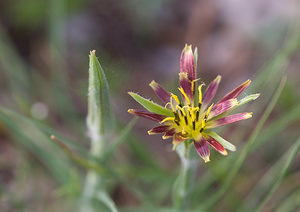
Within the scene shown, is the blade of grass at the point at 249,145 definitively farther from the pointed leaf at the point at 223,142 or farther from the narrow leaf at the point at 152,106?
the narrow leaf at the point at 152,106

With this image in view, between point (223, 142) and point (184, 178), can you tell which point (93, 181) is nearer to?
point (184, 178)

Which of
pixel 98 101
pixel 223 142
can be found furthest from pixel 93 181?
pixel 223 142

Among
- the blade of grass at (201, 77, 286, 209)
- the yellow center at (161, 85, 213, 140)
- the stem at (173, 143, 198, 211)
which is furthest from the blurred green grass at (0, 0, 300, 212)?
the yellow center at (161, 85, 213, 140)

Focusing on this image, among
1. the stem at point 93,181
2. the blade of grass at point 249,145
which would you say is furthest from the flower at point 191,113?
the stem at point 93,181

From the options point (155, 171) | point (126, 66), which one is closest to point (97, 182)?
point (155, 171)

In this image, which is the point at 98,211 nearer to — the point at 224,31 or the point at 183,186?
the point at 183,186

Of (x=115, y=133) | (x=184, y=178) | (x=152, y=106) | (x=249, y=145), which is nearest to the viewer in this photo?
(x=152, y=106)
